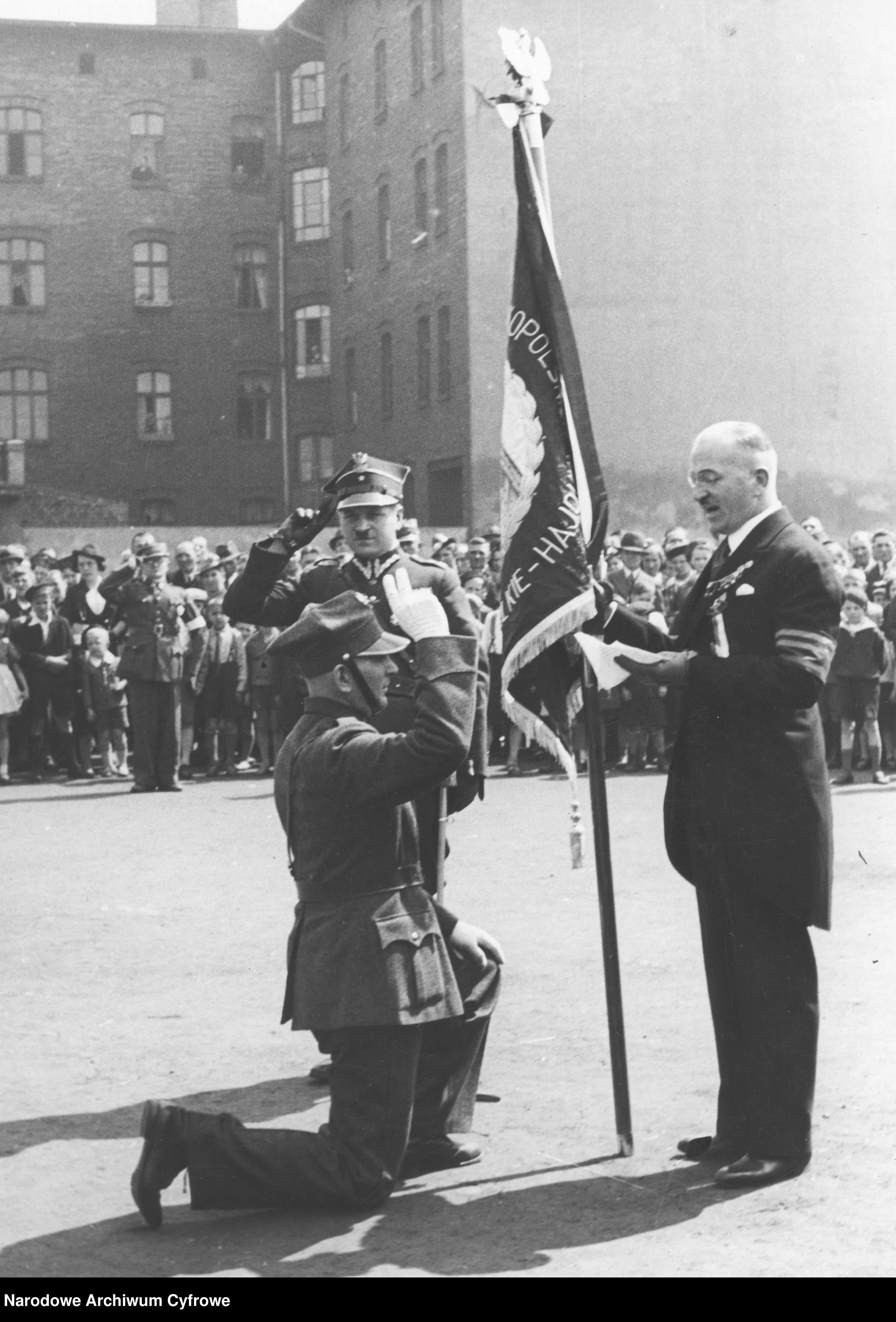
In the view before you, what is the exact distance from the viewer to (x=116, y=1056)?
6426 millimetres

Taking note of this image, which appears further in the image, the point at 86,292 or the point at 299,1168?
the point at 86,292

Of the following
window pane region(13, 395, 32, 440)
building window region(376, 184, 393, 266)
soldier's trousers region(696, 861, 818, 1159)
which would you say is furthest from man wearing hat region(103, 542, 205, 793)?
window pane region(13, 395, 32, 440)

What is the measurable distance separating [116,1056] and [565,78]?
3364cm

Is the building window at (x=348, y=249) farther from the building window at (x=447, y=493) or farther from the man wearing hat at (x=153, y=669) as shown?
the man wearing hat at (x=153, y=669)

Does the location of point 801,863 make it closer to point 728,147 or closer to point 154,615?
point 154,615

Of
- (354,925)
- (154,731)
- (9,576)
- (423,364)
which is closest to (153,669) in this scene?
(154,731)

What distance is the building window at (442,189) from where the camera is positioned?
1567 inches

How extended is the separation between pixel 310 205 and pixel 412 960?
47176mm

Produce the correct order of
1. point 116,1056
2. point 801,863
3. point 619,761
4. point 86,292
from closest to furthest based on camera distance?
point 801,863 → point 116,1056 → point 619,761 → point 86,292

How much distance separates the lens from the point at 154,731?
16188 millimetres

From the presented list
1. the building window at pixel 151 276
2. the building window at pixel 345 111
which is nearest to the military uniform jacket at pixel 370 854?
the building window at pixel 345 111

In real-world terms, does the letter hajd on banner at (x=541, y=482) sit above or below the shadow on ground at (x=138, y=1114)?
above

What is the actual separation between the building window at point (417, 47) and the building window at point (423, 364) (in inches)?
215
